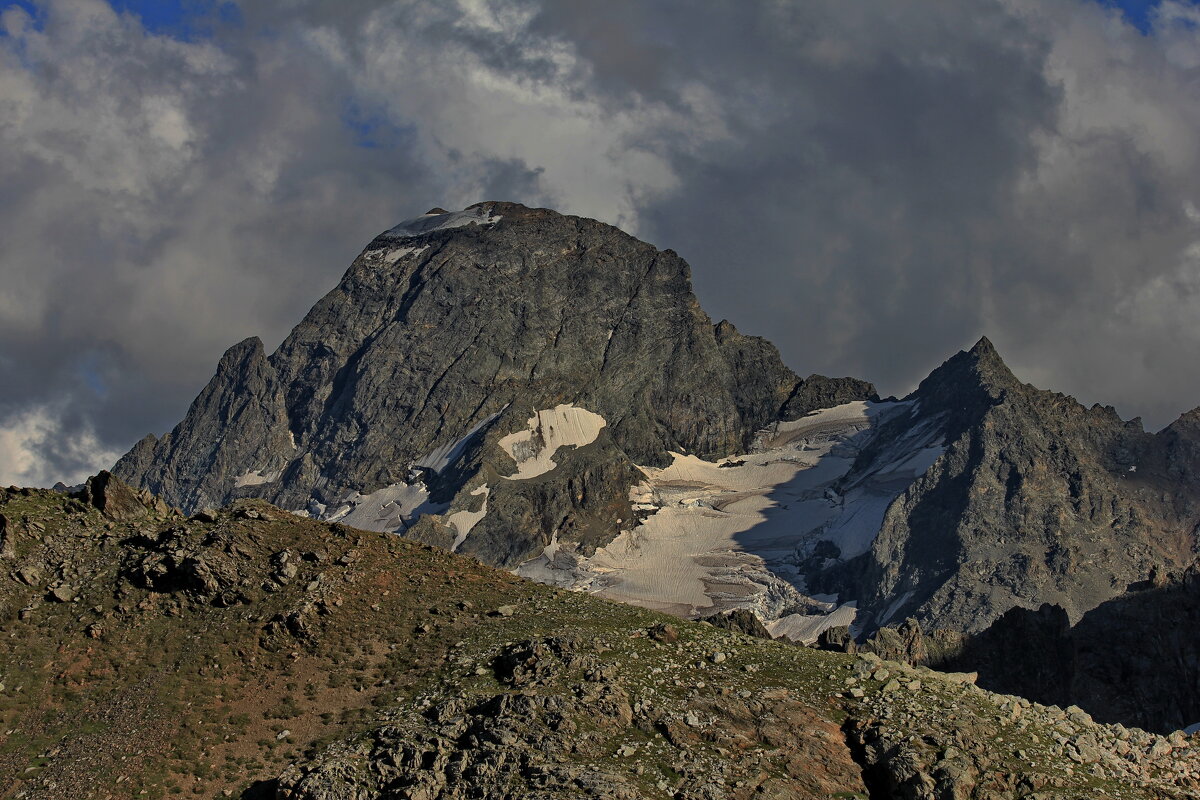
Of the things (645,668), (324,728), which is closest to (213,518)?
(324,728)

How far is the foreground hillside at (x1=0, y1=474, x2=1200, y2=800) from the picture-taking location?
188 ft

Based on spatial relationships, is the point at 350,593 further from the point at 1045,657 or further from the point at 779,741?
the point at 1045,657

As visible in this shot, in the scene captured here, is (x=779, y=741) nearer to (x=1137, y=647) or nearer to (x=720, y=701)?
(x=720, y=701)

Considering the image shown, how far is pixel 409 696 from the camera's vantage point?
6366 cm

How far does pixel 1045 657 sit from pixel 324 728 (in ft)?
445

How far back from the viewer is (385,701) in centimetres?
6369

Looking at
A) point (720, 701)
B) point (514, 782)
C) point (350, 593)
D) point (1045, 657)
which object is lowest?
point (514, 782)

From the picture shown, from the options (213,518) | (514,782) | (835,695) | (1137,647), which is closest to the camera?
(514,782)

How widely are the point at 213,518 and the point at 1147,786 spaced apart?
155 feet

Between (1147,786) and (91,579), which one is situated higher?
(91,579)

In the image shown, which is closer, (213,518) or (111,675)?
(111,675)

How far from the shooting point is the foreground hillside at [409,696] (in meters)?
57.3

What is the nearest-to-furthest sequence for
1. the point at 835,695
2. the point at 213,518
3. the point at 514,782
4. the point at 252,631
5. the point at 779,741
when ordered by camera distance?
the point at 514,782 < the point at 779,741 < the point at 835,695 < the point at 252,631 < the point at 213,518

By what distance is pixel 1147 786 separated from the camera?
196 feet
